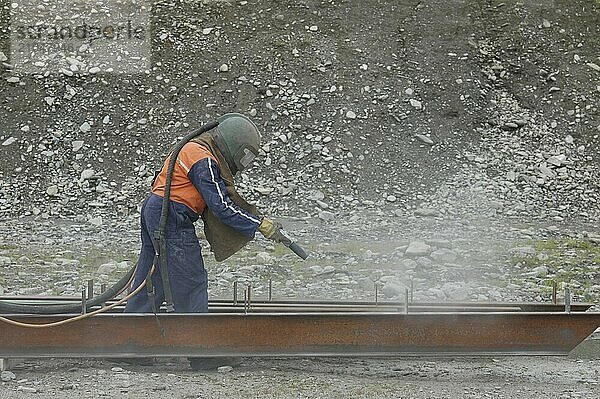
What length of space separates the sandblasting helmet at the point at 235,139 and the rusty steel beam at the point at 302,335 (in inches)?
39.5

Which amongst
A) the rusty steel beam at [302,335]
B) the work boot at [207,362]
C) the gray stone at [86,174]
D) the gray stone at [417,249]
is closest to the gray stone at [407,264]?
the gray stone at [417,249]

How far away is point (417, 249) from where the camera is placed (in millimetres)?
9820

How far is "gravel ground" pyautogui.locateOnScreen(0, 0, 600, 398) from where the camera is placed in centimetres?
953

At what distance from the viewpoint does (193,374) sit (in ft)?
19.2

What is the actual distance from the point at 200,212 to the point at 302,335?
1.03m

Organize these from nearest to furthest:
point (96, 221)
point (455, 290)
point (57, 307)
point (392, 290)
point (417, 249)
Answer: point (57, 307), point (392, 290), point (455, 290), point (417, 249), point (96, 221)

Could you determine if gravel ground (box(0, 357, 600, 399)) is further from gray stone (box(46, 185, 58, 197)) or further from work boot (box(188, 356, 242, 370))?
gray stone (box(46, 185, 58, 197))

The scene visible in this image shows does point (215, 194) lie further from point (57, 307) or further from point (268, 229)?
point (57, 307)

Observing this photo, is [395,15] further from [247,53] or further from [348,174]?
[348,174]

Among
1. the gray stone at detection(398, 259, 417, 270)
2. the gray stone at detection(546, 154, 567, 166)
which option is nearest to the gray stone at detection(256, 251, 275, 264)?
the gray stone at detection(398, 259, 417, 270)

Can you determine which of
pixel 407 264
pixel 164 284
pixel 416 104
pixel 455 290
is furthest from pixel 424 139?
pixel 164 284

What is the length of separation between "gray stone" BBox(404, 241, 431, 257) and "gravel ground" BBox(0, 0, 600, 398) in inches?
1.3

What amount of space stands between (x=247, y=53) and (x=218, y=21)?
45.8 inches

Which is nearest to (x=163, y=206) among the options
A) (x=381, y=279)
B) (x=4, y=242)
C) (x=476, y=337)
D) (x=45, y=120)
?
(x=476, y=337)
